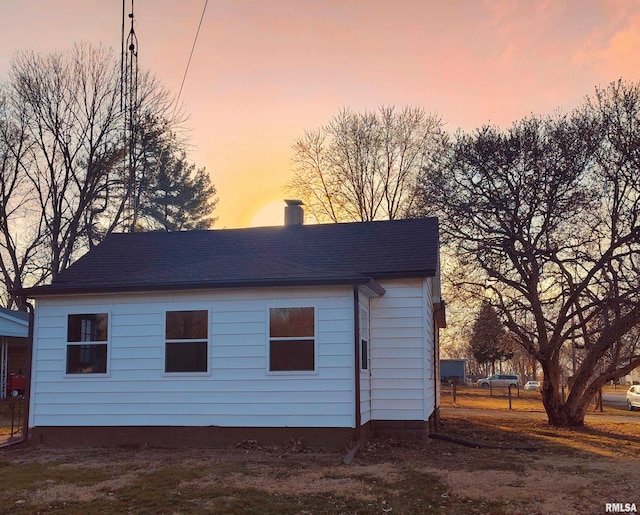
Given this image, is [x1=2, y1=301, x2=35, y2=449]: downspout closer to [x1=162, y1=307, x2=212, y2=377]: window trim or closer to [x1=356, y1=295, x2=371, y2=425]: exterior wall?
[x1=162, y1=307, x2=212, y2=377]: window trim

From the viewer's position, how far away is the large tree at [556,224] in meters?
18.2

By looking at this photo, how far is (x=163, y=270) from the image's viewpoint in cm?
1331

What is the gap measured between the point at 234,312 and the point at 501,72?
7.11 metres

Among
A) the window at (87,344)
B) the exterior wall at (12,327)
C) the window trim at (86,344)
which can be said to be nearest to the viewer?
the window trim at (86,344)

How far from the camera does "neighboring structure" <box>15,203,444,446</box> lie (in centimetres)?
1166

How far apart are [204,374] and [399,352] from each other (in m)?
3.64

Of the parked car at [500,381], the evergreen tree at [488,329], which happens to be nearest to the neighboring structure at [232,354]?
the evergreen tree at [488,329]

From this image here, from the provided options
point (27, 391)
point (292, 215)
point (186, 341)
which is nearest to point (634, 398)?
point (292, 215)

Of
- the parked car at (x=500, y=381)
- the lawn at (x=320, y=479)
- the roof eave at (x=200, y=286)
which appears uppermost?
the roof eave at (x=200, y=286)

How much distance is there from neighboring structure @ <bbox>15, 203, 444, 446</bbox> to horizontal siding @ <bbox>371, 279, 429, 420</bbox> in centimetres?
2

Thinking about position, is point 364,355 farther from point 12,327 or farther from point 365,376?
point 12,327

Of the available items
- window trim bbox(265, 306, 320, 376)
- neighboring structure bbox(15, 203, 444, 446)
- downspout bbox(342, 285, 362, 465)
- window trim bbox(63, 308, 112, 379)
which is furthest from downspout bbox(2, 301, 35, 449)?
downspout bbox(342, 285, 362, 465)

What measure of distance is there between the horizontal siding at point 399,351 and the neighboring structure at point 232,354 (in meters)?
0.02

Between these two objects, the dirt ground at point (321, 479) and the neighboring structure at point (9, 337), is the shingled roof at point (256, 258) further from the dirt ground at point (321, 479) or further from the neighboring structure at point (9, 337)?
the neighboring structure at point (9, 337)
